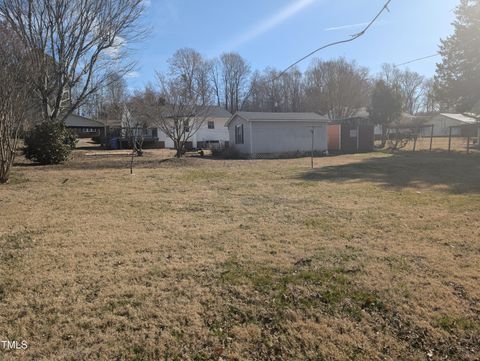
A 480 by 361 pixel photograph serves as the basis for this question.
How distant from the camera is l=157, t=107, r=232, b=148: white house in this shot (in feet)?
108

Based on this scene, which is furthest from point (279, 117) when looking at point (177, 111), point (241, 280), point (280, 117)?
point (241, 280)

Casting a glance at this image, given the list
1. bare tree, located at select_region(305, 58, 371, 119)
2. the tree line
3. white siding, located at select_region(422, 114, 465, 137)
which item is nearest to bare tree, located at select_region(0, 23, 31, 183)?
the tree line

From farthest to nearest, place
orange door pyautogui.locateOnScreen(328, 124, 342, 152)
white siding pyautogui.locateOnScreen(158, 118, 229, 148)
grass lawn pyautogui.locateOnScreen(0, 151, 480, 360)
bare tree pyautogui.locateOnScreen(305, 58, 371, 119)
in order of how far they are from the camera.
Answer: bare tree pyautogui.locateOnScreen(305, 58, 371, 119)
white siding pyautogui.locateOnScreen(158, 118, 229, 148)
orange door pyautogui.locateOnScreen(328, 124, 342, 152)
grass lawn pyautogui.locateOnScreen(0, 151, 480, 360)

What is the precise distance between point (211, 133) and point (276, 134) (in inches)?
525

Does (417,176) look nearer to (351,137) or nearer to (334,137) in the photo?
(351,137)

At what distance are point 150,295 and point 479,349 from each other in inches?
104

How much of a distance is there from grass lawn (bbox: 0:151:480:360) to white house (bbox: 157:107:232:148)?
1017 inches

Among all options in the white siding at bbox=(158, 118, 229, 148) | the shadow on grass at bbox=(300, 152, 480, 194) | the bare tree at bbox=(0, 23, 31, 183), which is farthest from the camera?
the white siding at bbox=(158, 118, 229, 148)

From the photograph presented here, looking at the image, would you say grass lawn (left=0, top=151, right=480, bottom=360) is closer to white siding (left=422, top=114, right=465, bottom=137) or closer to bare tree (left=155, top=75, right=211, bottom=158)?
bare tree (left=155, top=75, right=211, bottom=158)

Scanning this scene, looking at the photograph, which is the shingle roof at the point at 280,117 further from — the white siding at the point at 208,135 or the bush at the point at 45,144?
the white siding at the point at 208,135

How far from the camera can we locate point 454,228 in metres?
5.40

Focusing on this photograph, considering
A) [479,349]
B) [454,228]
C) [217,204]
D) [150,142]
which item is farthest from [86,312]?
[150,142]

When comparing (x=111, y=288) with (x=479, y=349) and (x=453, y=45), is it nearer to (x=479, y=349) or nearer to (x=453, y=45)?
(x=479, y=349)

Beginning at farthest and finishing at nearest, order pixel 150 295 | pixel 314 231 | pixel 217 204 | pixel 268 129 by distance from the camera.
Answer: pixel 268 129, pixel 217 204, pixel 314 231, pixel 150 295
